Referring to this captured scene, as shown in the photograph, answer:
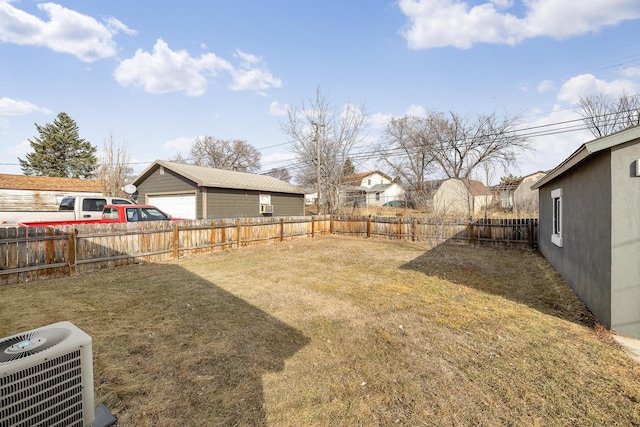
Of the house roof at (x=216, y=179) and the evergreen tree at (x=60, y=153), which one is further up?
the evergreen tree at (x=60, y=153)

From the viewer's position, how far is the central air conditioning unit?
1.57 meters

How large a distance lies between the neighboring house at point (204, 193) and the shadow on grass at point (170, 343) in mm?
9204

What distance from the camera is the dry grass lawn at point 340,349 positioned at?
2449mm

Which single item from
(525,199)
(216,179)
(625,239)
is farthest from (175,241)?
(525,199)

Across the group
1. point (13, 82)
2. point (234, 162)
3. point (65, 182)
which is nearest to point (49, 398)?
point (13, 82)

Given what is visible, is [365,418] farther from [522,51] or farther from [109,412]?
[522,51]

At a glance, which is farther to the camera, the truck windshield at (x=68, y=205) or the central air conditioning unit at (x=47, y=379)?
the truck windshield at (x=68, y=205)

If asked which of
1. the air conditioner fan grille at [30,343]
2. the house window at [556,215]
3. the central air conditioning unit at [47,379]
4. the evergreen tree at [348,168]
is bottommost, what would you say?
the central air conditioning unit at [47,379]

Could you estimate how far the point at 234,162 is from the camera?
45.2 m

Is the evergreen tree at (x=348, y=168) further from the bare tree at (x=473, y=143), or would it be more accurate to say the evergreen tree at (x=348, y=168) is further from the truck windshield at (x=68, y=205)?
the truck windshield at (x=68, y=205)

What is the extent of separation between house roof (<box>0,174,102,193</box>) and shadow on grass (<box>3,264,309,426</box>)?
78.3 ft

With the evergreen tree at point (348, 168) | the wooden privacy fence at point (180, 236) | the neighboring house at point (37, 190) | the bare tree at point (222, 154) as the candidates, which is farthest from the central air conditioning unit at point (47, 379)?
the bare tree at point (222, 154)

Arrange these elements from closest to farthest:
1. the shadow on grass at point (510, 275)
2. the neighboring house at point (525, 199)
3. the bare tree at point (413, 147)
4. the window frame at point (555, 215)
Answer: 1. the shadow on grass at point (510, 275)
2. the window frame at point (555, 215)
3. the neighboring house at point (525, 199)
4. the bare tree at point (413, 147)

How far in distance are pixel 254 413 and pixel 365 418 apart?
2.95 ft
